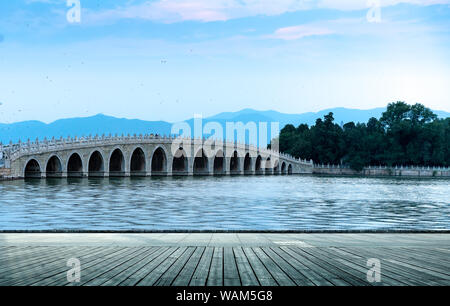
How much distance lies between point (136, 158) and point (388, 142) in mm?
55492

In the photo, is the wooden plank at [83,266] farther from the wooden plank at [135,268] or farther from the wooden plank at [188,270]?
the wooden plank at [188,270]

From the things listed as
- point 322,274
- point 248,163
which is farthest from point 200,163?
point 322,274

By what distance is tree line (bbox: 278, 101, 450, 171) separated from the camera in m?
111

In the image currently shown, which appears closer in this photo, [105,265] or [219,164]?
[105,265]

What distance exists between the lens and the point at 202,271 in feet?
25.2

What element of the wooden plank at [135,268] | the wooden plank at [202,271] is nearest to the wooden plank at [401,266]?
the wooden plank at [202,271]

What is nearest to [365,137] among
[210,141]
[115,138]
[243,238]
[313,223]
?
[210,141]

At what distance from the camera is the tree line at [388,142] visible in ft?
363

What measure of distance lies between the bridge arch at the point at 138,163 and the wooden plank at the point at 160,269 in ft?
251

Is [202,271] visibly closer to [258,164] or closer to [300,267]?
[300,267]

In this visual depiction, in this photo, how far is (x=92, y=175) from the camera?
260 feet

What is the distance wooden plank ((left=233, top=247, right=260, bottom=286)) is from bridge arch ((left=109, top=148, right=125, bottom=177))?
70053 millimetres
